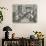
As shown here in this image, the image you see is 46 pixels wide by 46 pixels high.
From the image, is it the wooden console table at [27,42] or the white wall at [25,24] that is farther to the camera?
the white wall at [25,24]

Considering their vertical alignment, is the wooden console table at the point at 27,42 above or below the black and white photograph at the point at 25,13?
below

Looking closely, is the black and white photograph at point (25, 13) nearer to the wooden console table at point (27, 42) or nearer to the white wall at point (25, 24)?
the white wall at point (25, 24)

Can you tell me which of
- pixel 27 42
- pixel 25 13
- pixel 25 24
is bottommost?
pixel 27 42

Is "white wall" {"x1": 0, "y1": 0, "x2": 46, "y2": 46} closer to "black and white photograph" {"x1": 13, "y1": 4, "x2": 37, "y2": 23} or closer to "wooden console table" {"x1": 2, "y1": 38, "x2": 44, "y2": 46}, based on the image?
"black and white photograph" {"x1": 13, "y1": 4, "x2": 37, "y2": 23}

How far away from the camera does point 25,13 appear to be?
426 centimetres

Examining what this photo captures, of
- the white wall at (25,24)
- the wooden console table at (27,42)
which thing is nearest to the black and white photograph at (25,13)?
the white wall at (25,24)

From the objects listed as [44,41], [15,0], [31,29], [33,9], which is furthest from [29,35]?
[15,0]

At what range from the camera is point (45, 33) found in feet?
13.9

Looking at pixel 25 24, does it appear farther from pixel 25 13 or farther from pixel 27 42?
pixel 27 42

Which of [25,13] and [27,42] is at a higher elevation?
[25,13]

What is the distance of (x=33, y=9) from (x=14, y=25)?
668 mm

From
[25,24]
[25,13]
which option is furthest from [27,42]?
[25,13]

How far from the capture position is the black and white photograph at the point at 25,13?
4230mm

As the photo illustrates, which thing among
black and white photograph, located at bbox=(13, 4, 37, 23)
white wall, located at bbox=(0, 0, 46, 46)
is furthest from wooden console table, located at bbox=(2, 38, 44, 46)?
black and white photograph, located at bbox=(13, 4, 37, 23)
